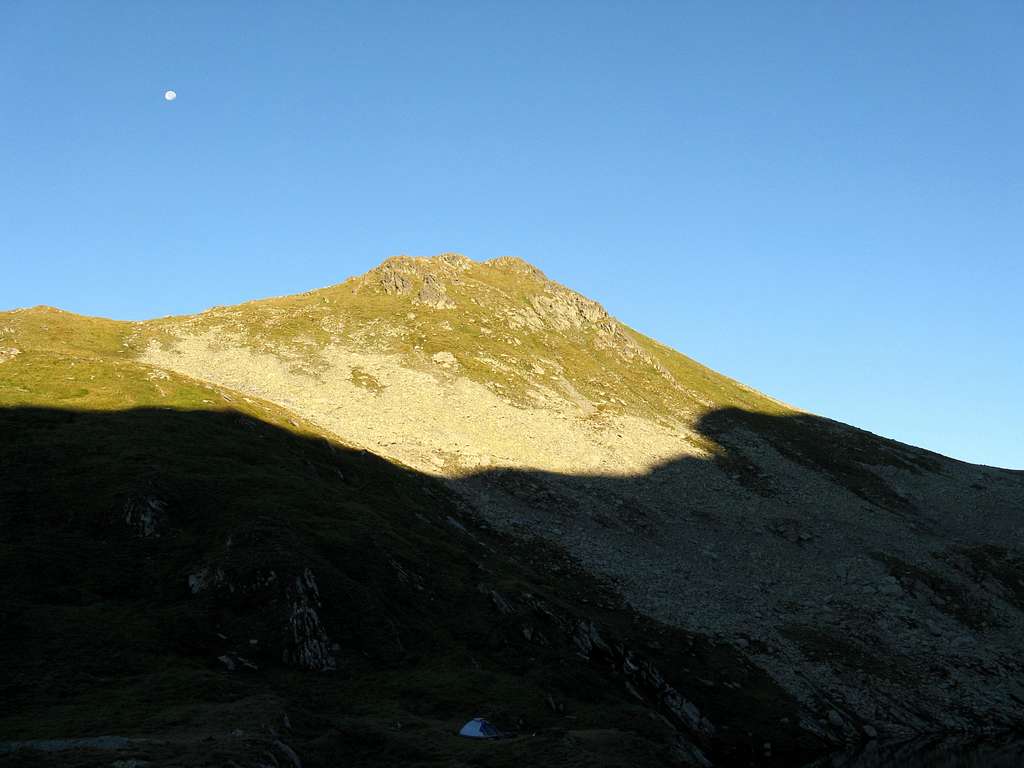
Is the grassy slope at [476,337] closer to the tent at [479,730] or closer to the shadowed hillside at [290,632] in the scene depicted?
the shadowed hillside at [290,632]

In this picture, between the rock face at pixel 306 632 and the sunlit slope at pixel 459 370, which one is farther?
the sunlit slope at pixel 459 370

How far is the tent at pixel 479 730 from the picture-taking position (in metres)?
34.1

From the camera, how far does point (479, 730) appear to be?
34250 millimetres

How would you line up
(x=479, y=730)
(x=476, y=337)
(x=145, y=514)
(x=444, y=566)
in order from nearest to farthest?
(x=479, y=730)
(x=145, y=514)
(x=444, y=566)
(x=476, y=337)

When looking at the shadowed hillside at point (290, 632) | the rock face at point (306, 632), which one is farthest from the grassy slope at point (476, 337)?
the rock face at point (306, 632)

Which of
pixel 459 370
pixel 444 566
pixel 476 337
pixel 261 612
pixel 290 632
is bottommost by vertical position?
pixel 290 632

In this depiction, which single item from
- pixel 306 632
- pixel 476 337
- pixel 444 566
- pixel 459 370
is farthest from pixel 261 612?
pixel 476 337

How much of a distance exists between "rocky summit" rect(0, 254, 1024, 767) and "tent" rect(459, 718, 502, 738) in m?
1.11

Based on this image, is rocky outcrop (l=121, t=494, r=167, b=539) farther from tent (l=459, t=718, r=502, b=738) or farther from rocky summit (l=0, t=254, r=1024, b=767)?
tent (l=459, t=718, r=502, b=738)

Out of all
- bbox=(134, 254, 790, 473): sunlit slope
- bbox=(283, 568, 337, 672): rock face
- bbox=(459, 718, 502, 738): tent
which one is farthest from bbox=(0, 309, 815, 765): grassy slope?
bbox=(134, 254, 790, 473): sunlit slope

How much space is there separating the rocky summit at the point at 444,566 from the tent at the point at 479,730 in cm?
111

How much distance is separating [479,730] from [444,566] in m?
22.5

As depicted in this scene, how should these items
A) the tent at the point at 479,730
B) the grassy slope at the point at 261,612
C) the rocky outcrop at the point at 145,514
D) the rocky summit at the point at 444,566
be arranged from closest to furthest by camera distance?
the grassy slope at the point at 261,612
the tent at the point at 479,730
the rocky summit at the point at 444,566
the rocky outcrop at the point at 145,514

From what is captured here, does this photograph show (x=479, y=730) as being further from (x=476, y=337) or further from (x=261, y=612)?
(x=476, y=337)
